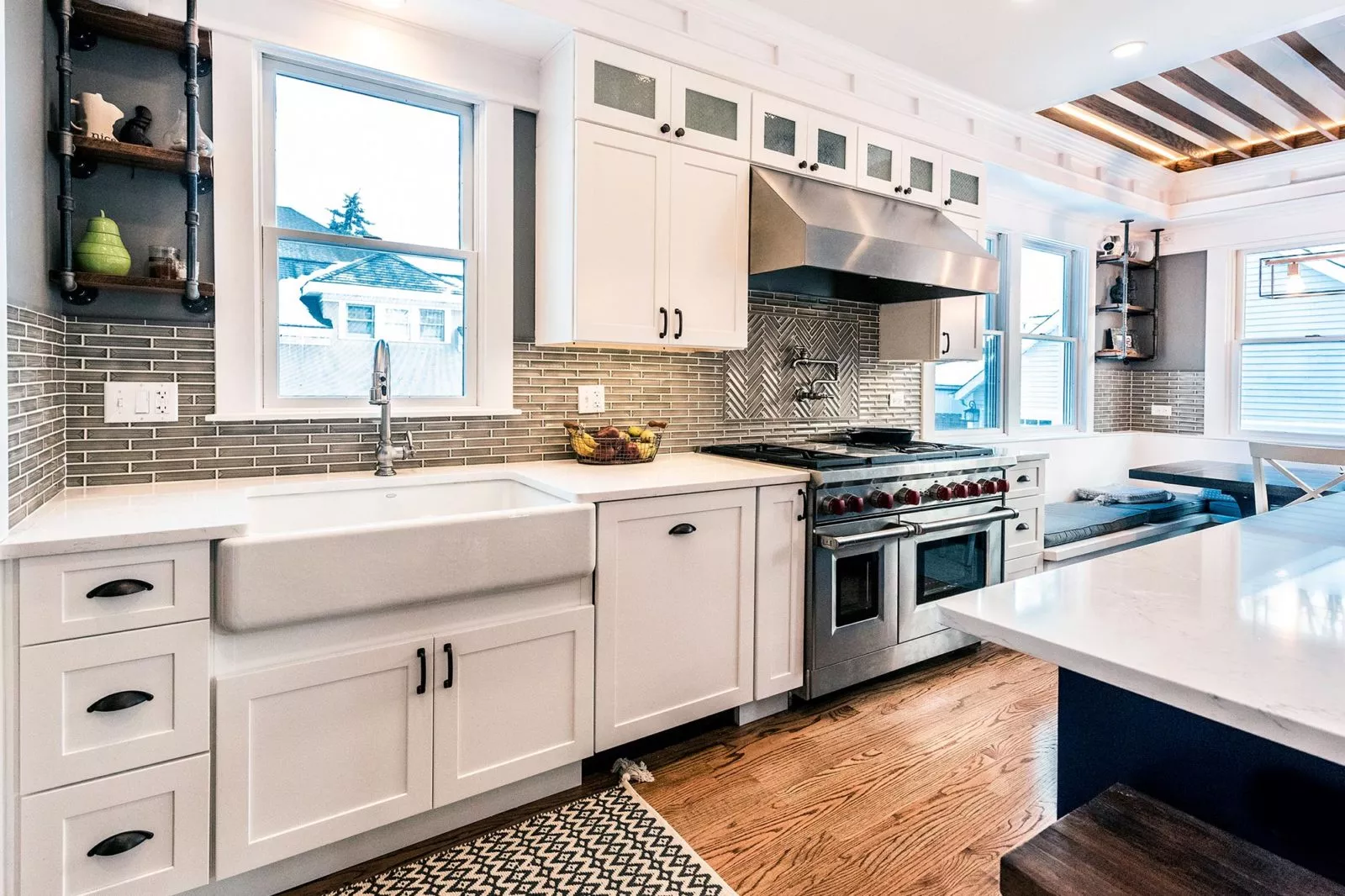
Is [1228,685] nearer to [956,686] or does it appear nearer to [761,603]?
[761,603]

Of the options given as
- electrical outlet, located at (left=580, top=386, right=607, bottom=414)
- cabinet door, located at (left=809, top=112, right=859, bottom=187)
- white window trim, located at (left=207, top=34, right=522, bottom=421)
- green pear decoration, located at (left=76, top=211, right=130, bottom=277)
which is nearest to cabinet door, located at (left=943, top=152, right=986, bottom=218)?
cabinet door, located at (left=809, top=112, right=859, bottom=187)

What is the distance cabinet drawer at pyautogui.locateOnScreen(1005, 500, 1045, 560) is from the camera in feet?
Result: 11.2

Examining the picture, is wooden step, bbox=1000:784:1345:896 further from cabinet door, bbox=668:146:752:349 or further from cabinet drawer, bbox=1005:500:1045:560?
cabinet drawer, bbox=1005:500:1045:560

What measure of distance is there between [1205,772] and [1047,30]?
2.96 meters

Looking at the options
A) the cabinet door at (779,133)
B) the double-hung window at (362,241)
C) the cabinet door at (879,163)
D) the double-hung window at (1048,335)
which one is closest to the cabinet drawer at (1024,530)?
the double-hung window at (1048,335)

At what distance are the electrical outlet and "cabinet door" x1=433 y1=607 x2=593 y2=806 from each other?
3.30 ft

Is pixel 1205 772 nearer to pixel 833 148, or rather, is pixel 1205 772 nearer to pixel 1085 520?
pixel 833 148

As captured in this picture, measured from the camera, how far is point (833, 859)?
188cm

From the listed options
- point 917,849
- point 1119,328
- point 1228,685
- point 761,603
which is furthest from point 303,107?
point 1119,328

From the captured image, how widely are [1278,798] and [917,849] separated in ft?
3.67

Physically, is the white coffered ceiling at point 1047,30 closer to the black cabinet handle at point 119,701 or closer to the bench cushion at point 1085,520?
the bench cushion at point 1085,520

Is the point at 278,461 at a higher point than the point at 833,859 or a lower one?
higher

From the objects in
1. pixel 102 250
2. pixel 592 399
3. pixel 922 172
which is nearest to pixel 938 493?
pixel 592 399

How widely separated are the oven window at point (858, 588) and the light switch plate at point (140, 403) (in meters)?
2.24
